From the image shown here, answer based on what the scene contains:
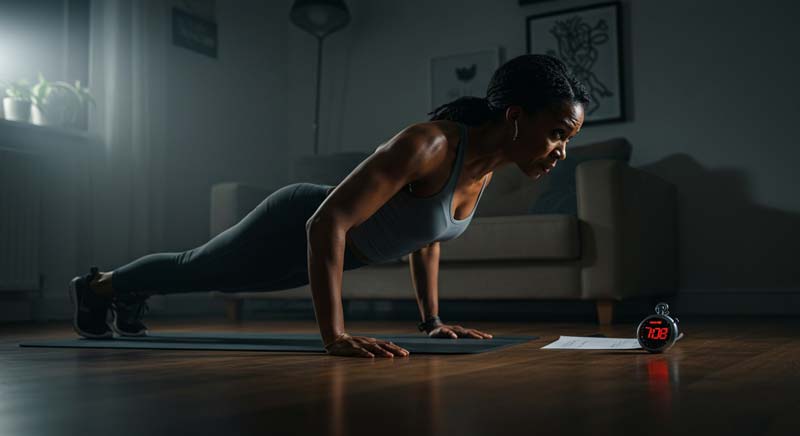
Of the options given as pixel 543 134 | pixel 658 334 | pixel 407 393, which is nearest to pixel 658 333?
pixel 658 334

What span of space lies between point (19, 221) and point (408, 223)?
93.8 inches

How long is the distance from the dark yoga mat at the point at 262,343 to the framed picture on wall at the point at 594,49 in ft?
7.21

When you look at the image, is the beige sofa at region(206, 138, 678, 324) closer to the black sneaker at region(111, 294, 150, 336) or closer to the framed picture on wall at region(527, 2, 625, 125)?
the framed picture on wall at region(527, 2, 625, 125)

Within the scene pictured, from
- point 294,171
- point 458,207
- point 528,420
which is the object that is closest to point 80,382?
point 528,420

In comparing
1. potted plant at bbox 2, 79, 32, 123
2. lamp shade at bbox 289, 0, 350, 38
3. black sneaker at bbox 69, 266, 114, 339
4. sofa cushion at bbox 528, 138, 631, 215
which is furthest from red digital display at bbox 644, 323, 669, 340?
lamp shade at bbox 289, 0, 350, 38

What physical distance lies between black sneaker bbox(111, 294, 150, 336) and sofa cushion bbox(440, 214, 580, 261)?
139cm

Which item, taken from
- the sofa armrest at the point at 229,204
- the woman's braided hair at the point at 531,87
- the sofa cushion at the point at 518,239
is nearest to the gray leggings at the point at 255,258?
the woman's braided hair at the point at 531,87

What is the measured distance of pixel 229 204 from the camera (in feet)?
12.5

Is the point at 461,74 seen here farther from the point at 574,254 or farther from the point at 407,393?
the point at 407,393

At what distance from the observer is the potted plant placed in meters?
3.72

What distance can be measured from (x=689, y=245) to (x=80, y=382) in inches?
128

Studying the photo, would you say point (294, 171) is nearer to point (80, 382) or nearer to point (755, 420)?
point (80, 382)

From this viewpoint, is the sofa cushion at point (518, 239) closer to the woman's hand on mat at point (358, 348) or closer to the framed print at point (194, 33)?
the woman's hand on mat at point (358, 348)

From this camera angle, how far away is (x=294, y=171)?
4488 mm
